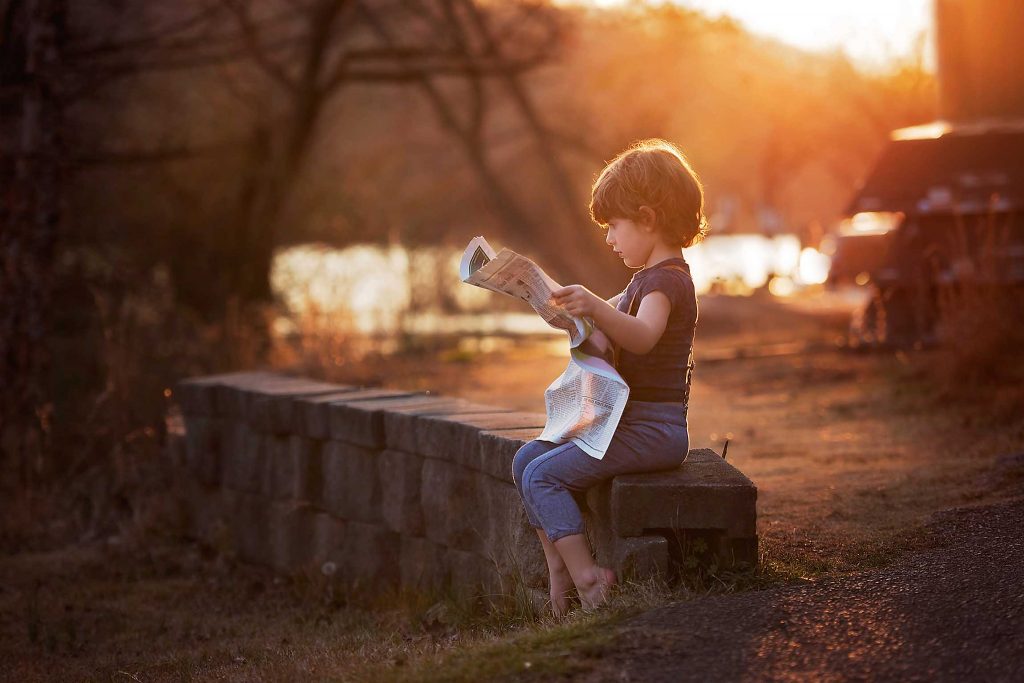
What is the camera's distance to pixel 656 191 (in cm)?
470

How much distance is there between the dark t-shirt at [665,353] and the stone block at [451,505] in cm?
147

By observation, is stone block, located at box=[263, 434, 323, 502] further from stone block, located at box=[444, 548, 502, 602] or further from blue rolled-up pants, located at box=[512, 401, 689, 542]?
blue rolled-up pants, located at box=[512, 401, 689, 542]

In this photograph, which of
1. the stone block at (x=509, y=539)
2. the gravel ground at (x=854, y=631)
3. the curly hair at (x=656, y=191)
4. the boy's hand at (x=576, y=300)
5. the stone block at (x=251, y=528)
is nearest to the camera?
the gravel ground at (x=854, y=631)

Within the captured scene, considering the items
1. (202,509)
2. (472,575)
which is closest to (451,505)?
(472,575)

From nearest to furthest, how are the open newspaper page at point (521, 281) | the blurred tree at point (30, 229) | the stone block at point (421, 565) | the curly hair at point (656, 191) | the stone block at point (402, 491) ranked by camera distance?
the open newspaper page at point (521, 281)
the curly hair at point (656, 191)
the stone block at point (421, 565)
the stone block at point (402, 491)
the blurred tree at point (30, 229)

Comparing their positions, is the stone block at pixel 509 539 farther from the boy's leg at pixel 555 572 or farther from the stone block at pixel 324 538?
the stone block at pixel 324 538

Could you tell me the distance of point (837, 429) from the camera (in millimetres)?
8289

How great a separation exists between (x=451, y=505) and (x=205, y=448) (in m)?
2.97

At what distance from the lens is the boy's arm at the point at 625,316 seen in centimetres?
443

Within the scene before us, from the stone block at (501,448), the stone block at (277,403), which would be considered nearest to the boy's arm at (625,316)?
the stone block at (501,448)

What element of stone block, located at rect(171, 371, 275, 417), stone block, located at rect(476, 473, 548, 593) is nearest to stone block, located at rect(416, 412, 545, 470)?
stone block, located at rect(476, 473, 548, 593)

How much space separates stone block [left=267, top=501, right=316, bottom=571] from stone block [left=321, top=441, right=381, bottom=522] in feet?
0.80

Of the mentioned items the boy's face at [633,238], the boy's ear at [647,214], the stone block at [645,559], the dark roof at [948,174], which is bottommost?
the stone block at [645,559]

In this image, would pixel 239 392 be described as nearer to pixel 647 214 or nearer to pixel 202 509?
pixel 202 509
